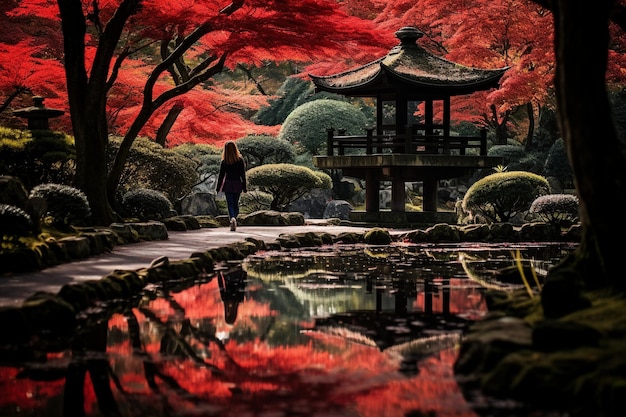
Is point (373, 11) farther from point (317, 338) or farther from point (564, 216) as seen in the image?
point (317, 338)

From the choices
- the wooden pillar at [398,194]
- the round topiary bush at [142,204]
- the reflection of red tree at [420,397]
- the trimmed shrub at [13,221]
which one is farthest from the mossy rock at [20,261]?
the wooden pillar at [398,194]

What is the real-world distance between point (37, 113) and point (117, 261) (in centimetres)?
771

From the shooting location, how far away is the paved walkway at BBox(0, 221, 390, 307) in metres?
9.80

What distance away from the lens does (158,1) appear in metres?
20.6

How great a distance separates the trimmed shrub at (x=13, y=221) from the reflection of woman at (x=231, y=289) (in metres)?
2.81

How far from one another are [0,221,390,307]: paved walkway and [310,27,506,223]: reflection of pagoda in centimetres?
472

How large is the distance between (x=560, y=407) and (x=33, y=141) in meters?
15.3

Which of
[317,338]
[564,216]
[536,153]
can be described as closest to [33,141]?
[317,338]

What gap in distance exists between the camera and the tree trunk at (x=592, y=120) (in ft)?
23.3

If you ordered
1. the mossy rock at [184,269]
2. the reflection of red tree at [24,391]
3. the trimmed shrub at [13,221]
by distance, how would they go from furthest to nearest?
the mossy rock at [184,269]
the trimmed shrub at [13,221]
the reflection of red tree at [24,391]

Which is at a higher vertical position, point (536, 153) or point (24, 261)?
point (536, 153)

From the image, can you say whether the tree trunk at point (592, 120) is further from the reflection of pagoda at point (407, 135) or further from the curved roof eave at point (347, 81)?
the curved roof eave at point (347, 81)

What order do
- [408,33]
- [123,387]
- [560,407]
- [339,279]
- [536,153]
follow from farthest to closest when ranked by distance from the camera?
[536,153]
[408,33]
[339,279]
[123,387]
[560,407]

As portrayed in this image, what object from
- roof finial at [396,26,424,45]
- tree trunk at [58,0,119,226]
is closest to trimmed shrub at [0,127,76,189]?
tree trunk at [58,0,119,226]
